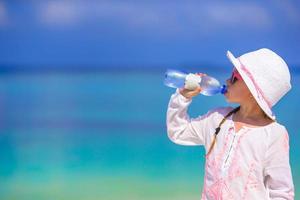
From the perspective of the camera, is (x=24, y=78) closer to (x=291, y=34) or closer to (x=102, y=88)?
(x=102, y=88)

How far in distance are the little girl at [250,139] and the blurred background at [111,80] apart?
2.39 ft

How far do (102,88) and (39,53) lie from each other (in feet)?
0.77

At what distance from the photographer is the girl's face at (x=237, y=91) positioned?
1347 mm

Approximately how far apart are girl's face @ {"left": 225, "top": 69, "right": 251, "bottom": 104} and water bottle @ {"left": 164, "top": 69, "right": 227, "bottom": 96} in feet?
0.05

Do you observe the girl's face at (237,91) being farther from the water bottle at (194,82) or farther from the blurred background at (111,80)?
the blurred background at (111,80)

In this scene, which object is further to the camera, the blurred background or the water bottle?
the blurred background

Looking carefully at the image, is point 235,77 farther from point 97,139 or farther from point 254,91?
point 97,139

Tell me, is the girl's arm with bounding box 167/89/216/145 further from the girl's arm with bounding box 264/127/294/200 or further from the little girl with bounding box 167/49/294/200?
the girl's arm with bounding box 264/127/294/200

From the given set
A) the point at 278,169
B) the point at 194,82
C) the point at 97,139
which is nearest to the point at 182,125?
the point at 194,82

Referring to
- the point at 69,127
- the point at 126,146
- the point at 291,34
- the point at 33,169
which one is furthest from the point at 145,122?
the point at 291,34

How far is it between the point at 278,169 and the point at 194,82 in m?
0.24

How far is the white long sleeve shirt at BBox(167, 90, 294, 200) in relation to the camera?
1308 millimetres

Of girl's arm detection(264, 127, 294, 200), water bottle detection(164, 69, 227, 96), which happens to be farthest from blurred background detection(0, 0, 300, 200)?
girl's arm detection(264, 127, 294, 200)

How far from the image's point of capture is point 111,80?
2176 mm
